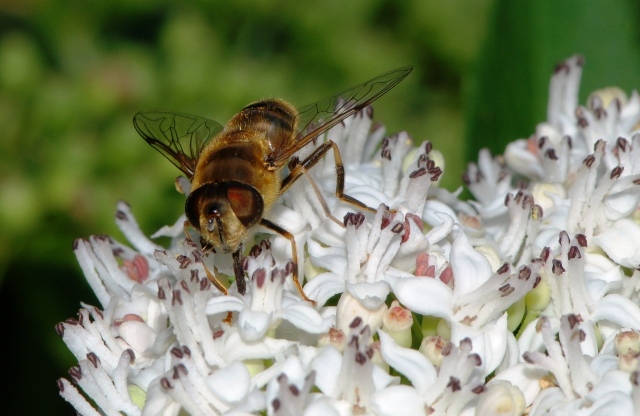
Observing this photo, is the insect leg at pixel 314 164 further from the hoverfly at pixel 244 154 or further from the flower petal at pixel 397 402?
the flower petal at pixel 397 402

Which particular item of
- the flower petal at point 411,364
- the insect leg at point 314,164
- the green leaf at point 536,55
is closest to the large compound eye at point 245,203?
the insect leg at point 314,164

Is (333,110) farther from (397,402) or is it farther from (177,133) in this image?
(397,402)

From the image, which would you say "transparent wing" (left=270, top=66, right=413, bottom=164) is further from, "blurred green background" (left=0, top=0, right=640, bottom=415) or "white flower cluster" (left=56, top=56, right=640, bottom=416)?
"blurred green background" (left=0, top=0, right=640, bottom=415)

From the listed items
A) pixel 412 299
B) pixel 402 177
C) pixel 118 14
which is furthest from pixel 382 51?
pixel 412 299

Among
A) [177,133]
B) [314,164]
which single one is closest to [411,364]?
[314,164]

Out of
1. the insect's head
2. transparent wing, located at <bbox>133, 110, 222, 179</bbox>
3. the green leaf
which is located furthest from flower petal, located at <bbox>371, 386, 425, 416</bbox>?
the green leaf

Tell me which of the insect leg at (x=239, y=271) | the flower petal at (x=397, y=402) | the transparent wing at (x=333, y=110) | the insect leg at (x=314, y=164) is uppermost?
the transparent wing at (x=333, y=110)

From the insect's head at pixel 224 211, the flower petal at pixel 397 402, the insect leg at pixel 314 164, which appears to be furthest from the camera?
the insect leg at pixel 314 164
